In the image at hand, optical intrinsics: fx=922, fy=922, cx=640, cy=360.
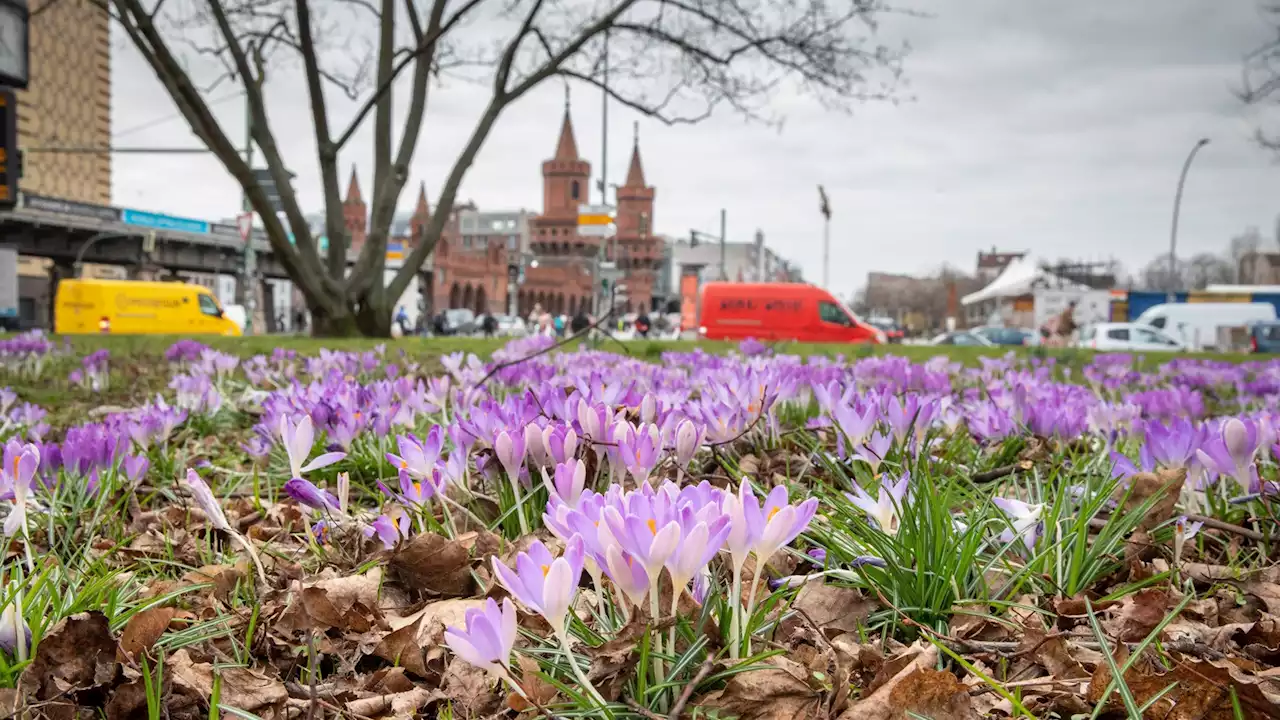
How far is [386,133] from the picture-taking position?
45.9ft

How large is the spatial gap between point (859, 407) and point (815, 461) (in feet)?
1.29

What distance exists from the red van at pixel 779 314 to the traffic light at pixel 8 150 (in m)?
19.2

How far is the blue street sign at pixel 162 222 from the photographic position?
4931 cm

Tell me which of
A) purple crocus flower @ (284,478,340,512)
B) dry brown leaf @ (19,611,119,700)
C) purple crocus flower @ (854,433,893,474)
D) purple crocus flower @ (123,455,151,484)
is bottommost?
dry brown leaf @ (19,611,119,700)

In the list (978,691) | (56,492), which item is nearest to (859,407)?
(978,691)

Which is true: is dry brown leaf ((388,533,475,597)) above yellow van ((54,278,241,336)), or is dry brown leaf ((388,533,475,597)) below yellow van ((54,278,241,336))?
below

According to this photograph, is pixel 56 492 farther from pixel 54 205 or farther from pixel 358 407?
pixel 54 205

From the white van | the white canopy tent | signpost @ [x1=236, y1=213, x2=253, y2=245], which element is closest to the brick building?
the white canopy tent

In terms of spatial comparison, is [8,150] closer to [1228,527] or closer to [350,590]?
[350,590]

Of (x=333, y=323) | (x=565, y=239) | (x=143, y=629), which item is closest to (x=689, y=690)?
(x=143, y=629)

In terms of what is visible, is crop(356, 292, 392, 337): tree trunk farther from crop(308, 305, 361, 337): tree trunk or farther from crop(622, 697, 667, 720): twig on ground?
crop(622, 697, 667, 720): twig on ground

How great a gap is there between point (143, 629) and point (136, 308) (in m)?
31.5

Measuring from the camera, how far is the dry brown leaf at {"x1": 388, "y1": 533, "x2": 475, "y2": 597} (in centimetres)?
174

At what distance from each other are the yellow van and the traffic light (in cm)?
1919
